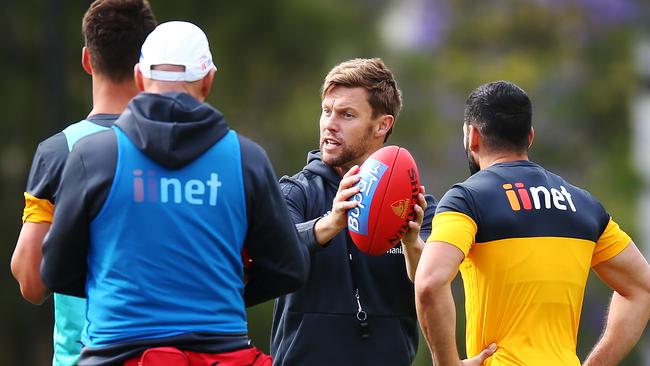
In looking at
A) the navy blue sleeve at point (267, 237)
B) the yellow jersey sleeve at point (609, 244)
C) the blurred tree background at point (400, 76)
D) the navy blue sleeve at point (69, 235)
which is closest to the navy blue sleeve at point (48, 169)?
the navy blue sleeve at point (69, 235)

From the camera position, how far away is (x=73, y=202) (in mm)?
4457

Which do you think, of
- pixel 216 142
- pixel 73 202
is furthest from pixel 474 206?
pixel 73 202

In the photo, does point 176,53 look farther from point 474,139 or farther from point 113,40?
point 474,139

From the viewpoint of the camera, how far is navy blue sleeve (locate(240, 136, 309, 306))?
4.61m

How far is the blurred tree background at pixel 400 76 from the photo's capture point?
58.9ft

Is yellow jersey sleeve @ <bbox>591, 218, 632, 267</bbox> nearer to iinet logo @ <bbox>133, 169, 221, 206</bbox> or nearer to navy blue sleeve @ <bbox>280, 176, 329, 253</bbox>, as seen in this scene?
navy blue sleeve @ <bbox>280, 176, 329, 253</bbox>

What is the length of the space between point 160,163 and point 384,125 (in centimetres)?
179

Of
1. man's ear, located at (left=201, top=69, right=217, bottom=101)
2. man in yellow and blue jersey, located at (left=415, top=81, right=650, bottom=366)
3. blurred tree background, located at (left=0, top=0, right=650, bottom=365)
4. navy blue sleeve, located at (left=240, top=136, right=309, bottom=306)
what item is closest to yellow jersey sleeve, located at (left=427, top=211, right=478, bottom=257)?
man in yellow and blue jersey, located at (left=415, top=81, right=650, bottom=366)

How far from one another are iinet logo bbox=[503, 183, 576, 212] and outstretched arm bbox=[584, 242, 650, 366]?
1.36 feet

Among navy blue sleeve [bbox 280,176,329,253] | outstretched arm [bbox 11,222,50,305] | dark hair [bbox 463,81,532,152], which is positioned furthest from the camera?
navy blue sleeve [bbox 280,176,329,253]

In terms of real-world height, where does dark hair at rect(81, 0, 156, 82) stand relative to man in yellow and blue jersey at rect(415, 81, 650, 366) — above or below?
above

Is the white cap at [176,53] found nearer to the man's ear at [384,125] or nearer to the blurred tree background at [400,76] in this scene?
the man's ear at [384,125]

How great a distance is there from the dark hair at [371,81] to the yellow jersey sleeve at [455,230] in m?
0.95

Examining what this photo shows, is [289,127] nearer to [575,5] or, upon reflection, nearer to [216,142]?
[575,5]
